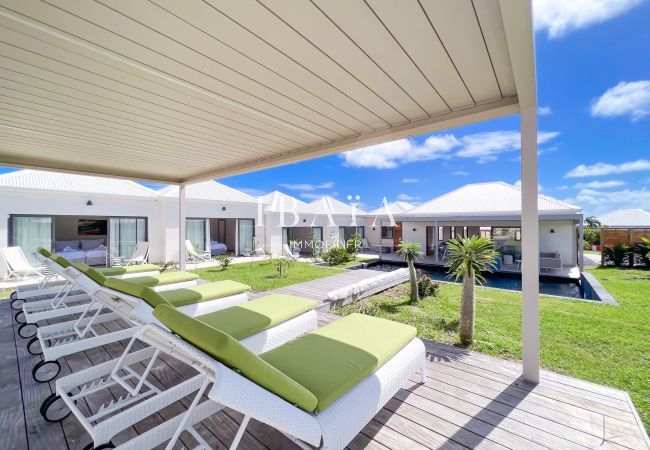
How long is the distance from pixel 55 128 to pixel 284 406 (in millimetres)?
4697

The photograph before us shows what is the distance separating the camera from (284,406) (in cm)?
152

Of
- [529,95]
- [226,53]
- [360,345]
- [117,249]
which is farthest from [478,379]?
[117,249]

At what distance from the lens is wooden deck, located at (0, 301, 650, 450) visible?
2.11 m

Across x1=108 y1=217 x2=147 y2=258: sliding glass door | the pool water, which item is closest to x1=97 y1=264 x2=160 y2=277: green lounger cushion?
x1=108 y1=217 x2=147 y2=258: sliding glass door

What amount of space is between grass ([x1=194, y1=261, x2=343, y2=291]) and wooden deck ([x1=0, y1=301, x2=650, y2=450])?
17.7 feet

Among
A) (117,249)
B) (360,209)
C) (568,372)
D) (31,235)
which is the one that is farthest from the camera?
(360,209)

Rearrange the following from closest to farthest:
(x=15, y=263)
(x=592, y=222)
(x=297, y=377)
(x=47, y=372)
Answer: (x=297, y=377) → (x=47, y=372) → (x=15, y=263) → (x=592, y=222)

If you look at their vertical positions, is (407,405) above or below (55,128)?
below

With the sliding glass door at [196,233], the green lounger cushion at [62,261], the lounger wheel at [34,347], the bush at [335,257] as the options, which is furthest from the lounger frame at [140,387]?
the sliding glass door at [196,233]

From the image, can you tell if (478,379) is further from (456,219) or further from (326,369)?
(456,219)

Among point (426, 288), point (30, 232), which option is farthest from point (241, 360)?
point (30, 232)

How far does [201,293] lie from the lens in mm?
4441

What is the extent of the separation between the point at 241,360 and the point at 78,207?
12499 millimetres

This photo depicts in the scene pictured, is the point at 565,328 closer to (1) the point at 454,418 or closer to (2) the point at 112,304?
(1) the point at 454,418
